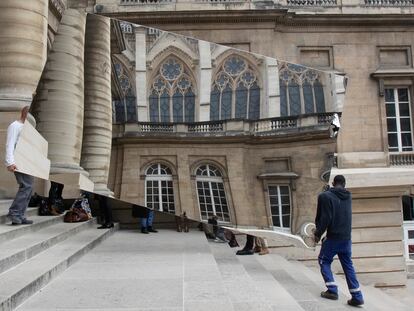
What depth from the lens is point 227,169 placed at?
3535mm

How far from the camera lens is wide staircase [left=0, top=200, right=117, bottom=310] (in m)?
3.75

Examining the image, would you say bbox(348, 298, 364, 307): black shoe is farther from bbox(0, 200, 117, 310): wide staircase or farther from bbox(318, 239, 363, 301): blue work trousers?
bbox(0, 200, 117, 310): wide staircase

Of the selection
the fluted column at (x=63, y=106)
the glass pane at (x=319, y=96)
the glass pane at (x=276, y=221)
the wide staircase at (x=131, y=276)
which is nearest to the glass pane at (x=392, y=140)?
the wide staircase at (x=131, y=276)

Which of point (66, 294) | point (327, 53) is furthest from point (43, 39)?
point (327, 53)

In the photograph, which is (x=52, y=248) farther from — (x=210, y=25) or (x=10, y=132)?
(x=210, y=25)

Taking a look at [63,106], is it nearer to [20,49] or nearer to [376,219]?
[20,49]

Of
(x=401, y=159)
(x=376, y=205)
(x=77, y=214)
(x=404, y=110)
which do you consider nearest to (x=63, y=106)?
(x=77, y=214)

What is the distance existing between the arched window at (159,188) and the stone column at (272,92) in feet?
3.02

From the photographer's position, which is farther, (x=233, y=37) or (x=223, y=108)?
(x=233, y=37)

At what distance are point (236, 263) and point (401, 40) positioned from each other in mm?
14890

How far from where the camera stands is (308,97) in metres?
3.61

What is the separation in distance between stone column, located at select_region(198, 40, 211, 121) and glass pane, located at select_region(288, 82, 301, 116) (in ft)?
2.26

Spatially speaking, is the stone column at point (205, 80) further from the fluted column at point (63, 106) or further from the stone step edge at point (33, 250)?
the stone step edge at point (33, 250)

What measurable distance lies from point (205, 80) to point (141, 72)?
0.54 m
